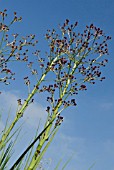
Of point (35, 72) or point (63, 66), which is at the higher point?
point (35, 72)

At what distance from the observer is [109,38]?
273 inches

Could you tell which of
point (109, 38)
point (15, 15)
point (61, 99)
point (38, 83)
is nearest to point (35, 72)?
point (38, 83)

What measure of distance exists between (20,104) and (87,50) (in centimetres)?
205

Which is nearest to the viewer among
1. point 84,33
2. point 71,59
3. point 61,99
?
point 61,99

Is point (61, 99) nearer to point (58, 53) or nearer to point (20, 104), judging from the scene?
point (20, 104)

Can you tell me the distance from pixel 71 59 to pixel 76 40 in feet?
2.10

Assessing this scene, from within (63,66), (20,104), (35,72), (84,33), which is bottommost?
(20,104)

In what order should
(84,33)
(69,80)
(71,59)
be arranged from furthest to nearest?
(84,33)
(71,59)
(69,80)

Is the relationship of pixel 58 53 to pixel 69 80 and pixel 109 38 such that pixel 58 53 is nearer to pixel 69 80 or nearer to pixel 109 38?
pixel 109 38

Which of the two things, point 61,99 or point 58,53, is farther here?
point 58,53

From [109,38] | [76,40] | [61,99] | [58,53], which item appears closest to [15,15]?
[58,53]

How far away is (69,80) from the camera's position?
5.64 m

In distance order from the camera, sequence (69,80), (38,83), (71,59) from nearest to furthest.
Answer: (69,80)
(71,59)
(38,83)

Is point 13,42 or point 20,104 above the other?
point 13,42
